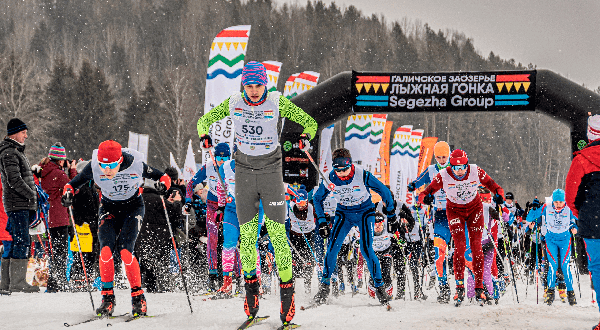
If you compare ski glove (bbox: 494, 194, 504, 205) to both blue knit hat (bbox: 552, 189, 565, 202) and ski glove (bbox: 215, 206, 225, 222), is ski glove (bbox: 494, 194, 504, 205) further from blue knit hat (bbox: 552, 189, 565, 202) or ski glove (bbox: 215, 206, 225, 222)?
ski glove (bbox: 215, 206, 225, 222)

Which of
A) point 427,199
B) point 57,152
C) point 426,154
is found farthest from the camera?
point 426,154

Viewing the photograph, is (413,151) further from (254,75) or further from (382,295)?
(254,75)

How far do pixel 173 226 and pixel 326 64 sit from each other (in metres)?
48.0

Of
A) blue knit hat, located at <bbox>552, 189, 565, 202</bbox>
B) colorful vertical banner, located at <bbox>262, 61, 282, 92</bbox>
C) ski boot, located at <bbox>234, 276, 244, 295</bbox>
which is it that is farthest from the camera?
colorful vertical banner, located at <bbox>262, 61, 282, 92</bbox>

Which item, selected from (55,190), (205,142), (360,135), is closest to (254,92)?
(205,142)

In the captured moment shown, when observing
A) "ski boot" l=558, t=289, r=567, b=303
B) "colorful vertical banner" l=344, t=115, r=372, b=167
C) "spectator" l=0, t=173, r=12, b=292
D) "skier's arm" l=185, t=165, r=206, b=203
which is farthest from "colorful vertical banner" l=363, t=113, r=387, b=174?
"spectator" l=0, t=173, r=12, b=292

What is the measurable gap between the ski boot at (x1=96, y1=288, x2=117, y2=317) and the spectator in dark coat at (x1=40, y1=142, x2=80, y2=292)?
9.92 ft

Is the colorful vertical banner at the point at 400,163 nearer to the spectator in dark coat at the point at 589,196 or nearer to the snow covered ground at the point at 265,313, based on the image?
the snow covered ground at the point at 265,313

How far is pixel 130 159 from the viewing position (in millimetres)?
5609

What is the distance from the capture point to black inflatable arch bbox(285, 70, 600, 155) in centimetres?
1372

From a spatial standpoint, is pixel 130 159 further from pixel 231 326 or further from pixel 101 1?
pixel 101 1

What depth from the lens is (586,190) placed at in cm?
482

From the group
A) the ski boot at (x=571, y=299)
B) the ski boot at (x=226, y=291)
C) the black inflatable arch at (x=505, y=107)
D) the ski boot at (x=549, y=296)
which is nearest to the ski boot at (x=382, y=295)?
the ski boot at (x=226, y=291)

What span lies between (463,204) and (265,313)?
298 cm
